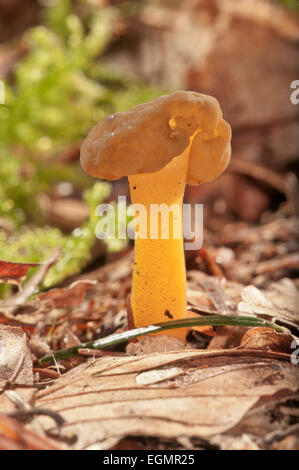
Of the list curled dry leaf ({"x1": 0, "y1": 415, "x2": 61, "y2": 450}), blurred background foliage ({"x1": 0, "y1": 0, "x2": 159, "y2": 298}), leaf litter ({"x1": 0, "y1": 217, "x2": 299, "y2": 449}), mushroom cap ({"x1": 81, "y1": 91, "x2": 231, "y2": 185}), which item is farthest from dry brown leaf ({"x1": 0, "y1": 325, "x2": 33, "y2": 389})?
blurred background foliage ({"x1": 0, "y1": 0, "x2": 159, "y2": 298})

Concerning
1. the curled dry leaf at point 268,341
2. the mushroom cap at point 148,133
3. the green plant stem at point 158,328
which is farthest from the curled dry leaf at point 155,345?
the mushroom cap at point 148,133

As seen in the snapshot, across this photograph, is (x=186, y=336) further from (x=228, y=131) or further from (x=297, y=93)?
(x=297, y=93)

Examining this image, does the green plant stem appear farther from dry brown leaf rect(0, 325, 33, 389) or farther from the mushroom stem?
the mushroom stem

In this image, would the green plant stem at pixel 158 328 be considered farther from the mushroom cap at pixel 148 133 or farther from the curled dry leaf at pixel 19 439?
the mushroom cap at pixel 148 133

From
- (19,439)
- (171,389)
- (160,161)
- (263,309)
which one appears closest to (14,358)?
(19,439)

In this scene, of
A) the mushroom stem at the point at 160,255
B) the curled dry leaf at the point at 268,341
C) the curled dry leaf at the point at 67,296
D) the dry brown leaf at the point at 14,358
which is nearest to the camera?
the dry brown leaf at the point at 14,358
